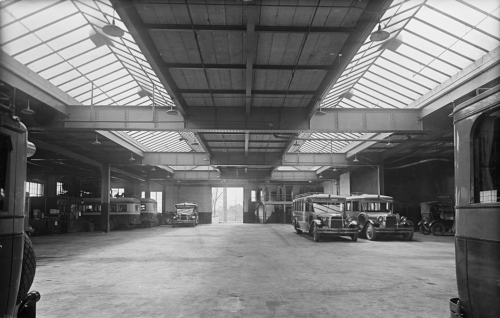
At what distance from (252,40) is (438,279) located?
23.2ft

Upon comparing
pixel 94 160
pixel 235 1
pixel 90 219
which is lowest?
pixel 90 219

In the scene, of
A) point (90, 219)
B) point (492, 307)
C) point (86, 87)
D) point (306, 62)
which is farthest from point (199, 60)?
point (90, 219)

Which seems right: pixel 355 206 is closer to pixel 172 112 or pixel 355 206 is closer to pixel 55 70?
pixel 172 112

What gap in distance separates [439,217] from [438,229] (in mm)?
1123

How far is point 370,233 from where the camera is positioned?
20.7 metres

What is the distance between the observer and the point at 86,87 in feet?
52.7

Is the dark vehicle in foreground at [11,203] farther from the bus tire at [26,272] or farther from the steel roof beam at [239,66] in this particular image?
the steel roof beam at [239,66]

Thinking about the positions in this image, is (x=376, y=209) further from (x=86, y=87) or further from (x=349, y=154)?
(x=86, y=87)

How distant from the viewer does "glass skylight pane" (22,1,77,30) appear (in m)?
10.7

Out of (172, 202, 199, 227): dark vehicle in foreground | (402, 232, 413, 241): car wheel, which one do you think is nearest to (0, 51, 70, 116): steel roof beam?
(402, 232, 413, 241): car wheel

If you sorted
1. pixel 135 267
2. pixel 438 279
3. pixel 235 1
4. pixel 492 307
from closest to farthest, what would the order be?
pixel 492 307
pixel 235 1
pixel 438 279
pixel 135 267

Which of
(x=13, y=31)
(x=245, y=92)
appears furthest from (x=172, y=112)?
(x=13, y=31)

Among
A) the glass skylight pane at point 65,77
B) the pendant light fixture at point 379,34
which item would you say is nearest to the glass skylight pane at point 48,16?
A: the glass skylight pane at point 65,77

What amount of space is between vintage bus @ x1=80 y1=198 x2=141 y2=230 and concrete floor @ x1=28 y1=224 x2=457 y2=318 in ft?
62.4
